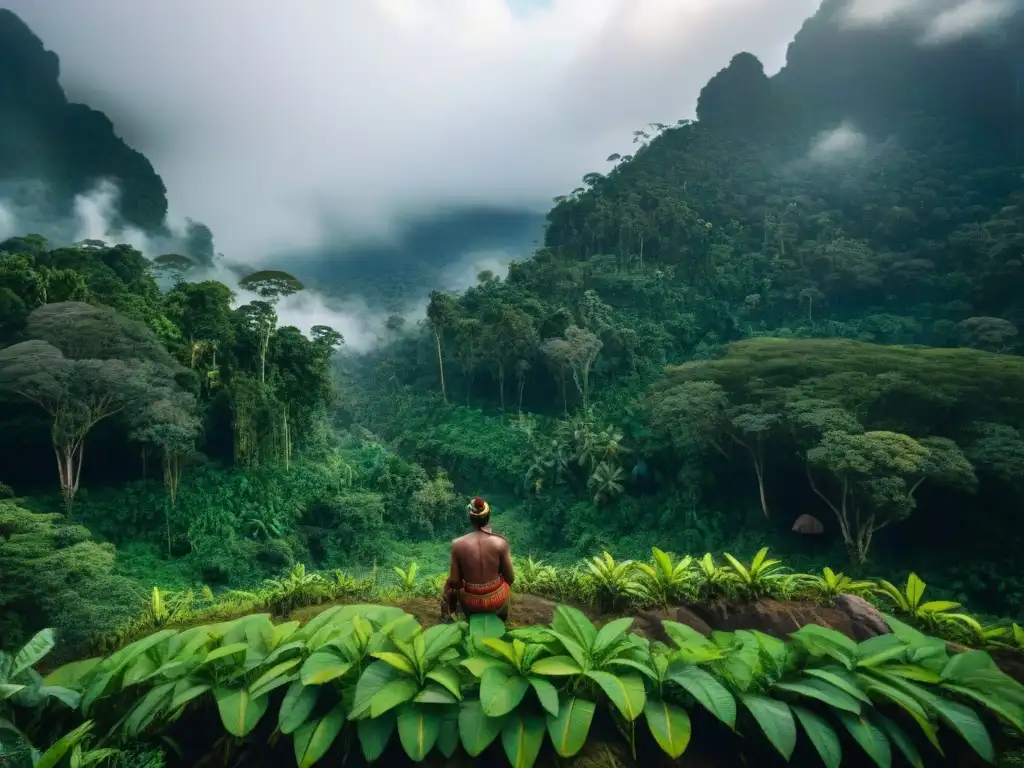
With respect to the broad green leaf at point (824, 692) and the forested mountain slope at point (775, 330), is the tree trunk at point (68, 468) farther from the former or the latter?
the broad green leaf at point (824, 692)

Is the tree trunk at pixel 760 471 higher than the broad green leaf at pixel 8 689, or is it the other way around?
the broad green leaf at pixel 8 689

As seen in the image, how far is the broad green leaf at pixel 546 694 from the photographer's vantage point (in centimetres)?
266

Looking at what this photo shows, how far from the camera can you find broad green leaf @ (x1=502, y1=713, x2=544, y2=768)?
8.55 ft

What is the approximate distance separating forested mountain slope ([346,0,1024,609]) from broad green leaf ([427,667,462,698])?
12084 millimetres

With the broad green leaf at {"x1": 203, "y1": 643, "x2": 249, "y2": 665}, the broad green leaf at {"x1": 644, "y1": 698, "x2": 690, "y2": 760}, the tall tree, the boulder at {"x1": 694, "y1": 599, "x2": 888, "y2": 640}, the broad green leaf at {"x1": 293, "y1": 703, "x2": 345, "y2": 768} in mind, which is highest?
the tall tree

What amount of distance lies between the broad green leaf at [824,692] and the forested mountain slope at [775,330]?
36.1 feet

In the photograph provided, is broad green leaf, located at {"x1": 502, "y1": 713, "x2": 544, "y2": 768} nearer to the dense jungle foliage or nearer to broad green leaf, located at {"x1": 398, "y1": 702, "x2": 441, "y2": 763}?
the dense jungle foliage

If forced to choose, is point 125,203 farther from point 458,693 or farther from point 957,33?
point 957,33

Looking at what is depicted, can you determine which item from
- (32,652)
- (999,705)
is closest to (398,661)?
(32,652)

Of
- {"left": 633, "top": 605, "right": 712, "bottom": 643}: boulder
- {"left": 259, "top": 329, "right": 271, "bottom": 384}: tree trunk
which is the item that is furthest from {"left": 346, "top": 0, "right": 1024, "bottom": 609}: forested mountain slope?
{"left": 633, "top": 605, "right": 712, "bottom": 643}: boulder

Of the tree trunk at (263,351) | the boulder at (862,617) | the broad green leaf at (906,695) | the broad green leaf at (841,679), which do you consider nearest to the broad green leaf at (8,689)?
the broad green leaf at (841,679)

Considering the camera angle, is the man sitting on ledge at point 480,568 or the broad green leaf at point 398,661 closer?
the broad green leaf at point 398,661

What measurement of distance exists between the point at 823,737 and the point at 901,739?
44 cm

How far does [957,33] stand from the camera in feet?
151
